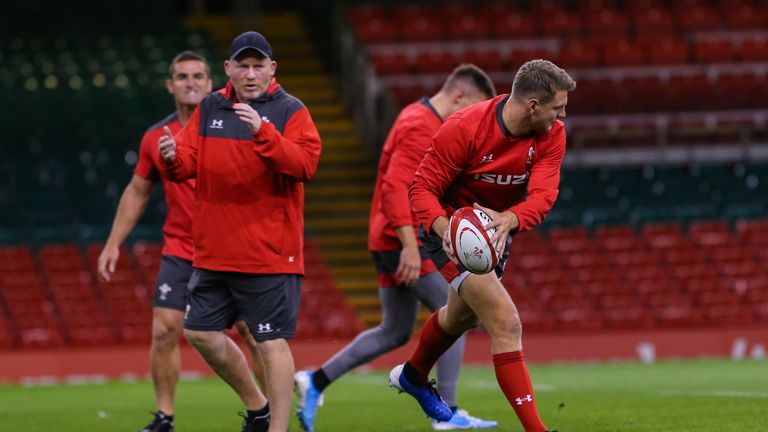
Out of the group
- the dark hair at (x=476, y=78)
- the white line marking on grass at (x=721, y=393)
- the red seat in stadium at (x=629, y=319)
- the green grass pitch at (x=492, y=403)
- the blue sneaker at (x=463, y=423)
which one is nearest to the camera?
the blue sneaker at (x=463, y=423)

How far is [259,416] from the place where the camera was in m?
7.57

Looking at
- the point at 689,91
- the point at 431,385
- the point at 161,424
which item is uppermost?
the point at 689,91

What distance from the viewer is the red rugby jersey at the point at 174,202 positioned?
845cm

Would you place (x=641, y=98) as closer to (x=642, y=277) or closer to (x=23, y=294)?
(x=642, y=277)

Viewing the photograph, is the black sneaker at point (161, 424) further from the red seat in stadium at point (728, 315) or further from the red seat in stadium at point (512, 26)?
the red seat in stadium at point (512, 26)

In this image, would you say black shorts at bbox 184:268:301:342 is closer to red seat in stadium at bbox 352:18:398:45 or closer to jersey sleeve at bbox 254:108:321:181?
jersey sleeve at bbox 254:108:321:181

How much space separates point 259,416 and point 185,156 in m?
1.53

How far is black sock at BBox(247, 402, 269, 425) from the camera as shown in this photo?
24.8 ft

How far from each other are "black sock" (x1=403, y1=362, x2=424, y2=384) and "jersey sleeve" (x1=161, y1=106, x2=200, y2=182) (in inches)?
64.9

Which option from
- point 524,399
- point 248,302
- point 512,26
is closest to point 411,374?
point 248,302

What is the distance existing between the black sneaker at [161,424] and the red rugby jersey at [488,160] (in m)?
2.25

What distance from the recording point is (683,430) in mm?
7641

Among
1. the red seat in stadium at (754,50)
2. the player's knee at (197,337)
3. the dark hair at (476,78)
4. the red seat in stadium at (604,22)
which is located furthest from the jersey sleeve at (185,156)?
the red seat in stadium at (754,50)

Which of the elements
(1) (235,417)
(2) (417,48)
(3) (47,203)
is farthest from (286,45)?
(1) (235,417)
